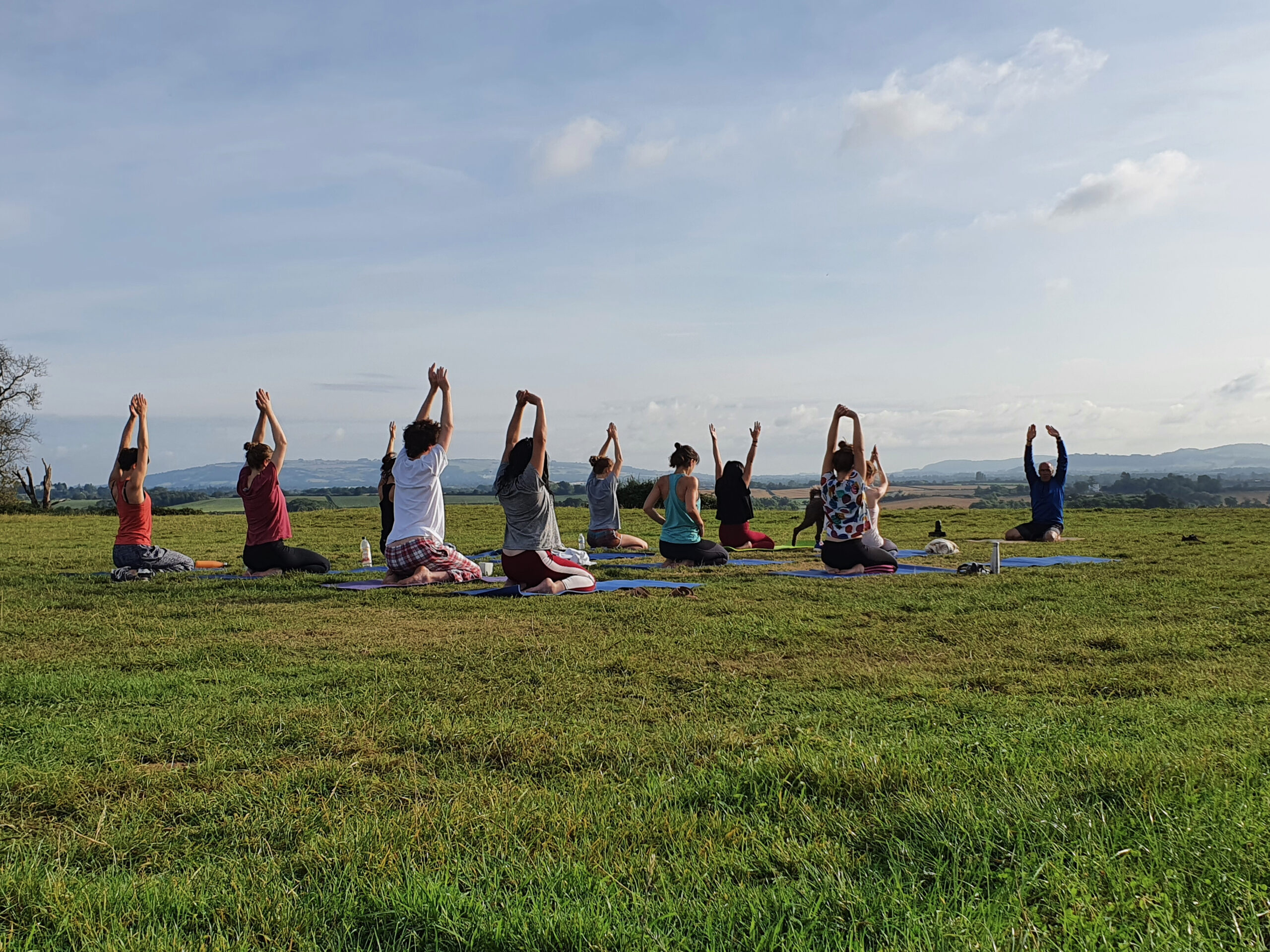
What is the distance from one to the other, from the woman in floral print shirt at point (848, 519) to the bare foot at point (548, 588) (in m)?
3.76

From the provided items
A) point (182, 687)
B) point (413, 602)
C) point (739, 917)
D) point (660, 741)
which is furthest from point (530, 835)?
point (413, 602)

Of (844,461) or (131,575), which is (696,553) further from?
(131,575)

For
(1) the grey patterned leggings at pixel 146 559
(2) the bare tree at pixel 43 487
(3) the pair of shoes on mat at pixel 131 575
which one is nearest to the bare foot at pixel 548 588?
(3) the pair of shoes on mat at pixel 131 575

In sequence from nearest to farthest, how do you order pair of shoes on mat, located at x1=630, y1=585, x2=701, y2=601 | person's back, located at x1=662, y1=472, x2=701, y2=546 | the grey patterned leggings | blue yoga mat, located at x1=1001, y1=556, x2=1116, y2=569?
pair of shoes on mat, located at x1=630, y1=585, x2=701, y2=601
the grey patterned leggings
blue yoga mat, located at x1=1001, y1=556, x2=1116, y2=569
person's back, located at x1=662, y1=472, x2=701, y2=546

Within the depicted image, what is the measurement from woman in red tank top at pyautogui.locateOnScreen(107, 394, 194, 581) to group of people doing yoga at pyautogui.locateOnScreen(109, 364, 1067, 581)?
0.01 meters

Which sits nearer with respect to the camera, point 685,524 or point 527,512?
point 527,512

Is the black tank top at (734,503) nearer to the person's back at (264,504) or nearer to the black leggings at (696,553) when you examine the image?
the black leggings at (696,553)

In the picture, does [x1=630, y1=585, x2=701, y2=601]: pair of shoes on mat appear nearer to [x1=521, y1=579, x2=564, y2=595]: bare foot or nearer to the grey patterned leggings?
[x1=521, y1=579, x2=564, y2=595]: bare foot

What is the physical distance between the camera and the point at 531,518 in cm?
949

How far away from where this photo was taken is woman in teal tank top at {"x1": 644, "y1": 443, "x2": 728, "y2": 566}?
12.3 m

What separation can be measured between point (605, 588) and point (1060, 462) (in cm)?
975

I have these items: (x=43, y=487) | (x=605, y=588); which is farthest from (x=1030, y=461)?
(x=43, y=487)

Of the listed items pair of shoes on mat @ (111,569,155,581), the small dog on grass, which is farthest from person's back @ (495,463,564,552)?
the small dog on grass

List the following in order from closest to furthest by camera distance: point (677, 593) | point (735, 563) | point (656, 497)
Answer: point (677, 593) → point (735, 563) → point (656, 497)
